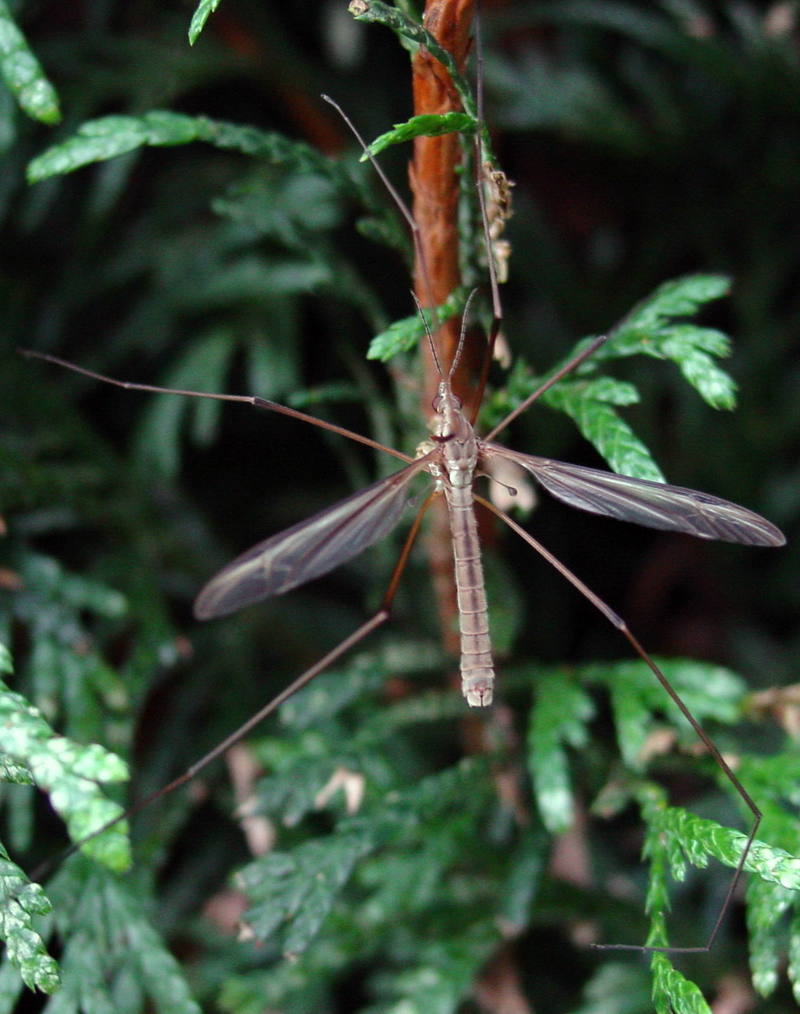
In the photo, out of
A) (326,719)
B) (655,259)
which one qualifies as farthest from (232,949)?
(655,259)

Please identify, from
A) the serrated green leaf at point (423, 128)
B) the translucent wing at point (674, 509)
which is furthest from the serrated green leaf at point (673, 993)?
the serrated green leaf at point (423, 128)

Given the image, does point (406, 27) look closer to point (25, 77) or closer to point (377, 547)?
point (25, 77)

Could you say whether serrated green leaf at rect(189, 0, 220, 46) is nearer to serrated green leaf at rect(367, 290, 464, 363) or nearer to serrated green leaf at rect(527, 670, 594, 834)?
serrated green leaf at rect(367, 290, 464, 363)

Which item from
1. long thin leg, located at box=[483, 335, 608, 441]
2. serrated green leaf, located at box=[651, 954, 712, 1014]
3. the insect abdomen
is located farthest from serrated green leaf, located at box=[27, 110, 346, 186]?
serrated green leaf, located at box=[651, 954, 712, 1014]

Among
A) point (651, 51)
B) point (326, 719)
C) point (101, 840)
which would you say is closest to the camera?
point (101, 840)

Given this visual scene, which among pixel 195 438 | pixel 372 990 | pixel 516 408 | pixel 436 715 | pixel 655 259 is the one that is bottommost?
pixel 372 990

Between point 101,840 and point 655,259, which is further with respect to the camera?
point 655,259

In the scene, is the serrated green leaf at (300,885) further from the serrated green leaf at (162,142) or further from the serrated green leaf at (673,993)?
the serrated green leaf at (162,142)

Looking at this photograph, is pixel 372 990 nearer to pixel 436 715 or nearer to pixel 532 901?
pixel 532 901
